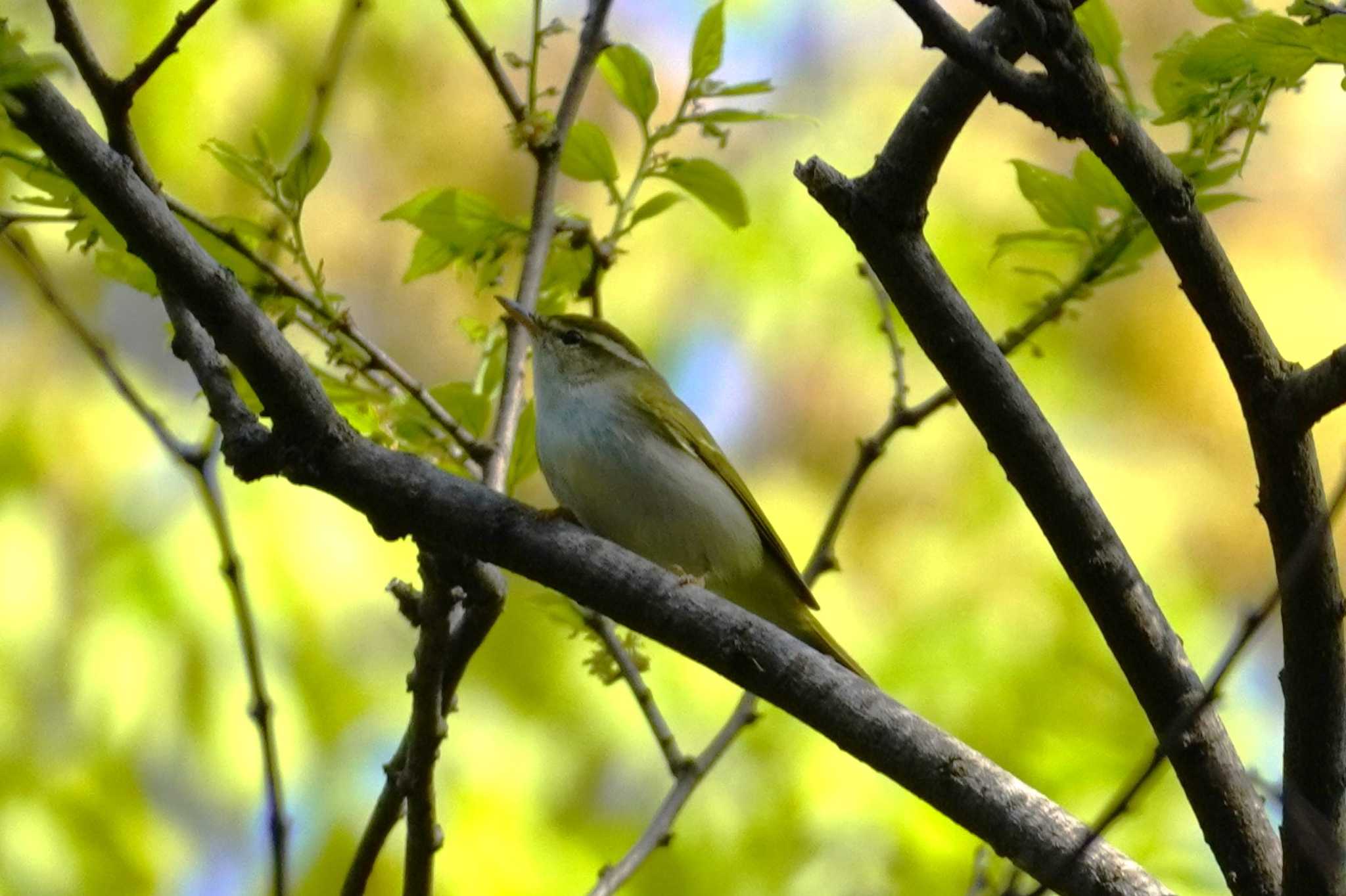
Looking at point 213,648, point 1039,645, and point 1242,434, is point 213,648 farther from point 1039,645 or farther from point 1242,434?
point 1242,434

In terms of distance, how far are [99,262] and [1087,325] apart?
4.66m

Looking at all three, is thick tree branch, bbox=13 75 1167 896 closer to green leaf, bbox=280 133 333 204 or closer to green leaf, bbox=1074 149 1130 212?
green leaf, bbox=280 133 333 204

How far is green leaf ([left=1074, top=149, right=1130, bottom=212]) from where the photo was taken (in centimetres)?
236

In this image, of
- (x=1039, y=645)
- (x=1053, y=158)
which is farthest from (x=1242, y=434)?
(x=1039, y=645)

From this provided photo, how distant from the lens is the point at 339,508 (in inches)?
173

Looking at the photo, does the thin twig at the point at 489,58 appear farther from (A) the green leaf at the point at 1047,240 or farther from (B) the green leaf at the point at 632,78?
(A) the green leaf at the point at 1047,240

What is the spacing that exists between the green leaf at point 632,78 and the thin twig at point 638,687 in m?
1.07

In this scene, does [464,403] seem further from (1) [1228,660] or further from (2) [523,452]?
(1) [1228,660]

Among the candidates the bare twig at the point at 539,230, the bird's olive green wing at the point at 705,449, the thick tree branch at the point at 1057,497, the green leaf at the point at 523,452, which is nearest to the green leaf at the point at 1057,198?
the thick tree branch at the point at 1057,497

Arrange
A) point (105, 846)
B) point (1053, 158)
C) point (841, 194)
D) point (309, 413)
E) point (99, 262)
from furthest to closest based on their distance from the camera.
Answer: point (1053, 158)
point (105, 846)
point (99, 262)
point (309, 413)
point (841, 194)

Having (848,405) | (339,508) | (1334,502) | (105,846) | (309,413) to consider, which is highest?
(848,405)

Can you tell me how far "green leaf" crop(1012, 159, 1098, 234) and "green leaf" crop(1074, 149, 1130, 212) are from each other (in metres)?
0.01

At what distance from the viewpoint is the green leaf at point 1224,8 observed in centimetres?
181

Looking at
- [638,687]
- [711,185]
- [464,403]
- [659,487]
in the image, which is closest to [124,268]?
[464,403]
